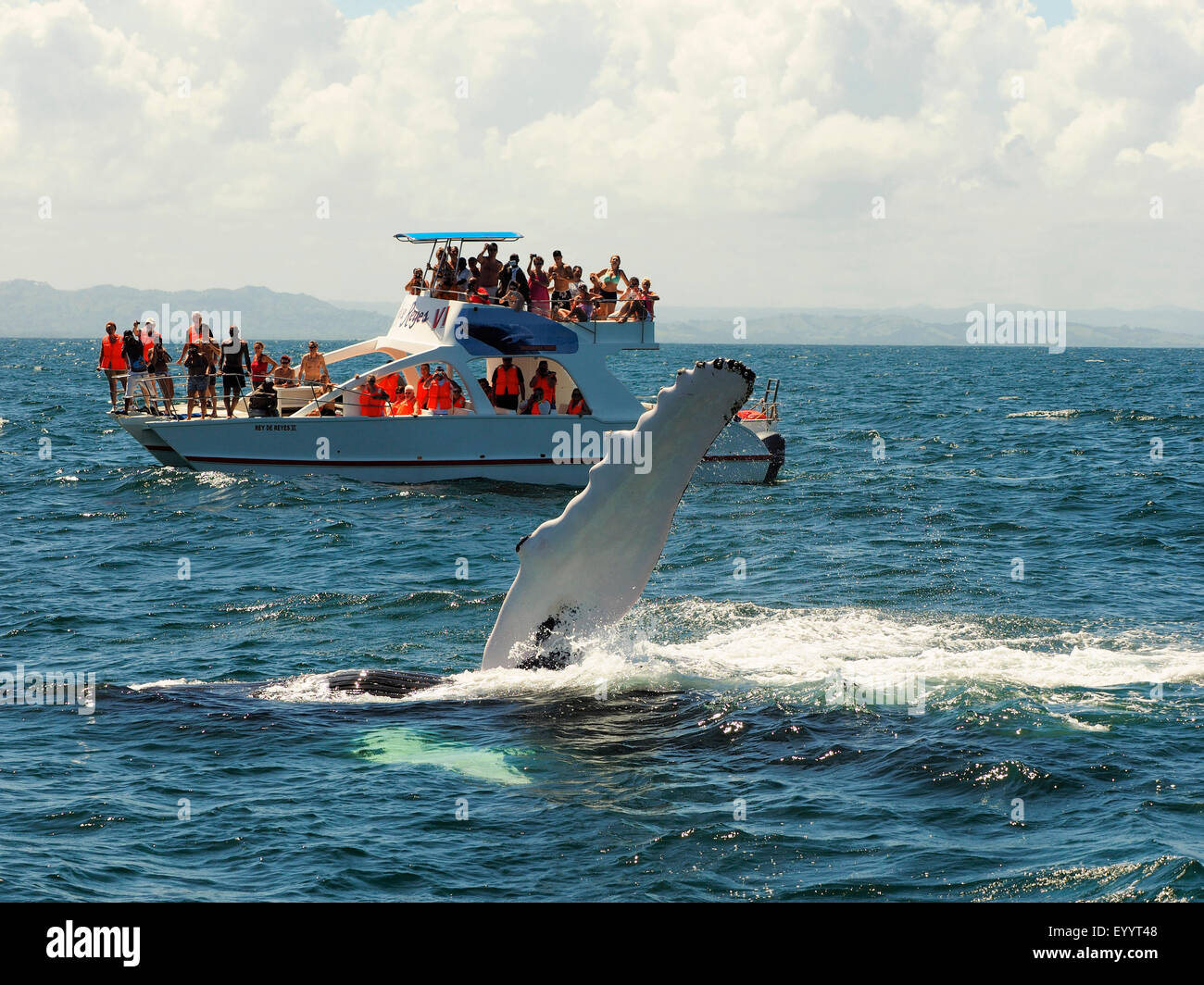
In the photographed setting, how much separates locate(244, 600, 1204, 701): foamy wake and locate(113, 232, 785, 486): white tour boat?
13.0 metres

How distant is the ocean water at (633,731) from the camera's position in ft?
25.4

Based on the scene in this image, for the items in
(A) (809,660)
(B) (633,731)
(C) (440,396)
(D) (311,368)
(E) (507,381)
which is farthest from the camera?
(D) (311,368)

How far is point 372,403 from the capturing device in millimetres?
Result: 27031

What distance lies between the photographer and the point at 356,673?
35.6ft

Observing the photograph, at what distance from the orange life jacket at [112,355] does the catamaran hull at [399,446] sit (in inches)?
173

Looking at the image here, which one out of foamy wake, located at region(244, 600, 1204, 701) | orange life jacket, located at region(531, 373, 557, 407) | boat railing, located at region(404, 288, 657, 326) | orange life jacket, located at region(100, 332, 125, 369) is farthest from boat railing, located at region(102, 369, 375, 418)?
foamy wake, located at region(244, 600, 1204, 701)

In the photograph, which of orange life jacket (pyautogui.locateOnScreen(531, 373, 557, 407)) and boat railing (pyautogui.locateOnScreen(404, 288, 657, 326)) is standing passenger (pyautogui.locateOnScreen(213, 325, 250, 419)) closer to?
boat railing (pyautogui.locateOnScreen(404, 288, 657, 326))

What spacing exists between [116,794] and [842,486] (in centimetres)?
2169

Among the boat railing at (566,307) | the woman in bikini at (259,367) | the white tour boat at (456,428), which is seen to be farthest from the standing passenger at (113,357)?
the boat railing at (566,307)

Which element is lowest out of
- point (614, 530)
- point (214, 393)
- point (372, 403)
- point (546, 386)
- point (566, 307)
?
point (614, 530)

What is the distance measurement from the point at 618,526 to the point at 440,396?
18.6m

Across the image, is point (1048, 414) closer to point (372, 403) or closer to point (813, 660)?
point (372, 403)

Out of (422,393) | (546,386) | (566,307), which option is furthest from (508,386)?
(566,307)

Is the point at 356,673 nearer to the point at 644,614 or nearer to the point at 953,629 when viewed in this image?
the point at 644,614
